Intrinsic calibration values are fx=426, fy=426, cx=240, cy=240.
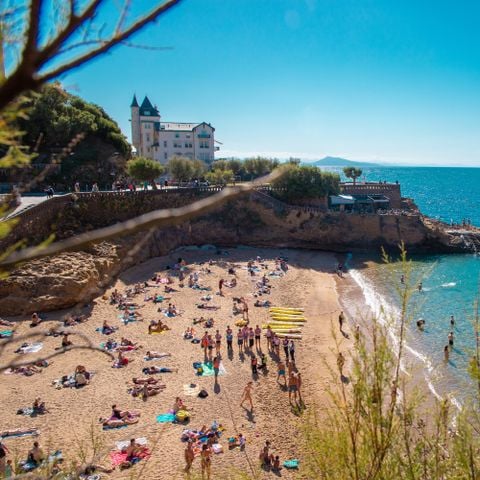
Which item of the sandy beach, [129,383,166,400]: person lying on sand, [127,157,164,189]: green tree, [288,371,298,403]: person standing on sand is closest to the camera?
the sandy beach

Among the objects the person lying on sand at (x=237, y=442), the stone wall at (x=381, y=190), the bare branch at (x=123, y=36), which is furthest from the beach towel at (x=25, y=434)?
the stone wall at (x=381, y=190)

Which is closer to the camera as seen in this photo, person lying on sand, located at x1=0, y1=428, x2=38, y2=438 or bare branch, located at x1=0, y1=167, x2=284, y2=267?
bare branch, located at x1=0, y1=167, x2=284, y2=267

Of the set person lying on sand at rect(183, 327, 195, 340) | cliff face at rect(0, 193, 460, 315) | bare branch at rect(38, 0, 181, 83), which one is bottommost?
person lying on sand at rect(183, 327, 195, 340)

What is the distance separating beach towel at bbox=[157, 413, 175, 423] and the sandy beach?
0.18m

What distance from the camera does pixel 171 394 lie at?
17109 mm

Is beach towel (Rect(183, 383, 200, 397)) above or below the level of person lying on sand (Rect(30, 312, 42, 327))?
below

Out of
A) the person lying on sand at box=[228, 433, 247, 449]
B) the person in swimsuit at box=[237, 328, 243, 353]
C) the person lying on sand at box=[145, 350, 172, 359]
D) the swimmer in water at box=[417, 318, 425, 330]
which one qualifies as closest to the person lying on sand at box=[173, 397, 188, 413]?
the person lying on sand at box=[228, 433, 247, 449]

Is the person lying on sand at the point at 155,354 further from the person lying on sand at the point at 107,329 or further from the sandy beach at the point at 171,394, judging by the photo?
the person lying on sand at the point at 107,329

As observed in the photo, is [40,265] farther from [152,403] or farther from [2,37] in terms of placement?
[2,37]

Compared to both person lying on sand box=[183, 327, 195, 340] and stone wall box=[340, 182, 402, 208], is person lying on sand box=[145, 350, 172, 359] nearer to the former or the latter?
person lying on sand box=[183, 327, 195, 340]

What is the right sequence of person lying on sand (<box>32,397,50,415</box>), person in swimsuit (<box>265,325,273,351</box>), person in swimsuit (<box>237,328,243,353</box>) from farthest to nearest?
person in swimsuit (<box>265,325,273,351</box>), person in swimsuit (<box>237,328,243,353</box>), person lying on sand (<box>32,397,50,415</box>)

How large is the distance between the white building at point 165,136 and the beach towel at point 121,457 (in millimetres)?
56917

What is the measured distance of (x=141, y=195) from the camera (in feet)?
128

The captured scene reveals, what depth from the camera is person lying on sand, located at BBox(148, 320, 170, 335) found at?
23.2 metres
